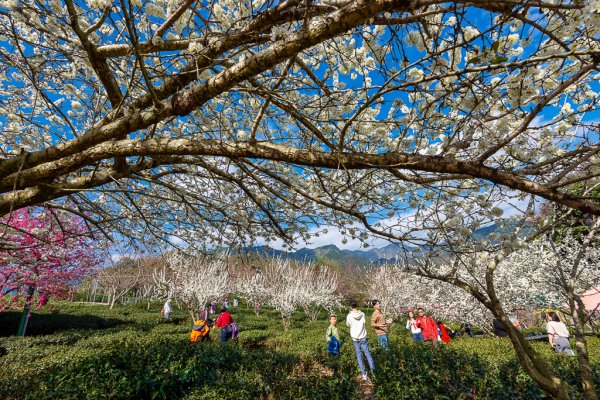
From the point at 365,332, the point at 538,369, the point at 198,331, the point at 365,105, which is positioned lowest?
the point at 198,331

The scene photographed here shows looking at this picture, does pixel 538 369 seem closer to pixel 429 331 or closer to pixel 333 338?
pixel 333 338

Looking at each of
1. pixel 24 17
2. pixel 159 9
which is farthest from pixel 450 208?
pixel 24 17

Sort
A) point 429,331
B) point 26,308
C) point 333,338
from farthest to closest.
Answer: point 26,308
point 429,331
point 333,338

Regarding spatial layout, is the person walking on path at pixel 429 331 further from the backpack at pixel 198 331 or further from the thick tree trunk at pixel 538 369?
the thick tree trunk at pixel 538 369

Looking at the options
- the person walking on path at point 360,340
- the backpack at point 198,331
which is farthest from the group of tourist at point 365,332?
the backpack at point 198,331

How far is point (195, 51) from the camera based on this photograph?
87.4 inches

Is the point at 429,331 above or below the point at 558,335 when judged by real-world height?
below

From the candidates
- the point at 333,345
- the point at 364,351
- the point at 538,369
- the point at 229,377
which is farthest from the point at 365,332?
the point at 538,369

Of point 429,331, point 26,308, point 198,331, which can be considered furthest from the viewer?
point 26,308

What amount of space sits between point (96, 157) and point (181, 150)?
0.78m

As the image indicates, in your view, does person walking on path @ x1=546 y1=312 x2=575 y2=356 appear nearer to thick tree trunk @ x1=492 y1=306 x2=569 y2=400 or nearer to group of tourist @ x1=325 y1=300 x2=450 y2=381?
group of tourist @ x1=325 y1=300 x2=450 y2=381

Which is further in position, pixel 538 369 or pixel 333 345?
pixel 333 345

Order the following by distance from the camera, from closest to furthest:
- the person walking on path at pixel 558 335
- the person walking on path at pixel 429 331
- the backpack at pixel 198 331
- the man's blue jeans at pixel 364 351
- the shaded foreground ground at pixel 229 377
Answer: the shaded foreground ground at pixel 229 377 < the man's blue jeans at pixel 364 351 < the person walking on path at pixel 558 335 < the backpack at pixel 198 331 < the person walking on path at pixel 429 331

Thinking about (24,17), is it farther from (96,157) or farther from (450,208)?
(450,208)
